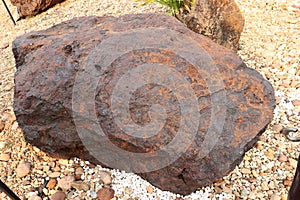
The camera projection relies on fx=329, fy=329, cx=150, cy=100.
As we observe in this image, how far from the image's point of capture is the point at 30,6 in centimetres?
436

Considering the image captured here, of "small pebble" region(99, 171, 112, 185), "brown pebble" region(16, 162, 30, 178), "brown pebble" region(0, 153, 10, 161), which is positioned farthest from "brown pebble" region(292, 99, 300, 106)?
"brown pebble" region(0, 153, 10, 161)

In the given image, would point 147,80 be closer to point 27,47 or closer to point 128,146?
point 128,146

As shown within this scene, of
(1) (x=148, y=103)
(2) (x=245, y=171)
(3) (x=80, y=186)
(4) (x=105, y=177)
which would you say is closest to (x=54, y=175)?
(3) (x=80, y=186)

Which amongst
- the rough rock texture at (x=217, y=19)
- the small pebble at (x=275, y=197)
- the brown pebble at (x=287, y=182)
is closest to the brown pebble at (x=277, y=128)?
the brown pebble at (x=287, y=182)

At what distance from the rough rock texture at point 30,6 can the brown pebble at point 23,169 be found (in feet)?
9.18

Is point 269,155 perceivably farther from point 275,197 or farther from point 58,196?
point 58,196

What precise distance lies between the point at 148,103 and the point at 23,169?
1048 millimetres

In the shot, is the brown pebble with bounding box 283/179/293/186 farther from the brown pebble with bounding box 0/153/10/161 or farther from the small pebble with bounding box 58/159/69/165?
the brown pebble with bounding box 0/153/10/161

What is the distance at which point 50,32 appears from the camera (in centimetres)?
236

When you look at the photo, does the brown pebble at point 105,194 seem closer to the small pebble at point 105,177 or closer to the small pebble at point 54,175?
the small pebble at point 105,177

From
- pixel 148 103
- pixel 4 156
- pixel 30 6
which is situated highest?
pixel 148 103

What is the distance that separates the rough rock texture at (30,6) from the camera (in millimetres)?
4348

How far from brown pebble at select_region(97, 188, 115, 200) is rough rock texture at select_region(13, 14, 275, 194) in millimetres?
160

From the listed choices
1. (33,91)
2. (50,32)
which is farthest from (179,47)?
(50,32)
